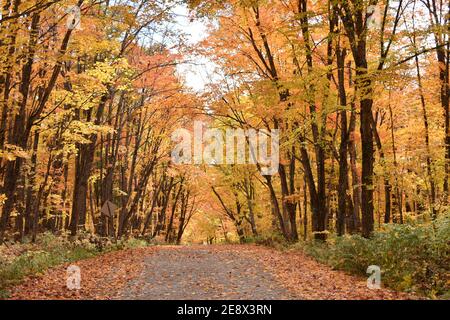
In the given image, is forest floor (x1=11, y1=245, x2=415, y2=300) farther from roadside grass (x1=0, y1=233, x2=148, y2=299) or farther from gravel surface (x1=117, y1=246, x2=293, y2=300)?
roadside grass (x1=0, y1=233, x2=148, y2=299)

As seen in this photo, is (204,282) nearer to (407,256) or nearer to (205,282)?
(205,282)

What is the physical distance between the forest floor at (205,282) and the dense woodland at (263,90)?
2480mm

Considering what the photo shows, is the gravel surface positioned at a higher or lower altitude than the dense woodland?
lower

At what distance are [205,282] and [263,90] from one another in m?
10.4

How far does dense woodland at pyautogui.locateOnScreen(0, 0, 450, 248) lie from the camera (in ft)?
40.0

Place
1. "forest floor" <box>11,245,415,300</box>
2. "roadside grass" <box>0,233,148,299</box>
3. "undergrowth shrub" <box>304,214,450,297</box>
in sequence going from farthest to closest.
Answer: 1. "roadside grass" <box>0,233,148,299</box>
2. "undergrowth shrub" <box>304,214,450,297</box>
3. "forest floor" <box>11,245,415,300</box>

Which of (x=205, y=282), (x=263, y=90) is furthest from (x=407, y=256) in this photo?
(x=263, y=90)

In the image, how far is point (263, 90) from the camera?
18938mm

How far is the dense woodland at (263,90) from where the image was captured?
40.0 ft

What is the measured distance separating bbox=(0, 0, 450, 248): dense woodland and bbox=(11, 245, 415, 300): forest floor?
2480 millimetres

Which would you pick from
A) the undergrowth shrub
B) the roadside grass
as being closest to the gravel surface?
the undergrowth shrub

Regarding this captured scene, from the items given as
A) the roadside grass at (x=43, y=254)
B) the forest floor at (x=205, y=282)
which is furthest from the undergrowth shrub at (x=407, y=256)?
the roadside grass at (x=43, y=254)
